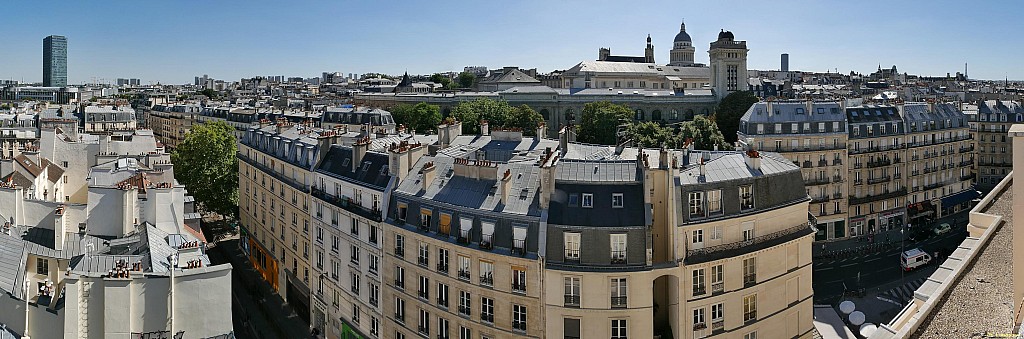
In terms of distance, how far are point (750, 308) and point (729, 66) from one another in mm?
88169

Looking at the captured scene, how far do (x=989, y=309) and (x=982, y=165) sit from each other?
219ft

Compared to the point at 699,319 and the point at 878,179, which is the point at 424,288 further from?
the point at 878,179

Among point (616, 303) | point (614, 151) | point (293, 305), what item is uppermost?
point (614, 151)

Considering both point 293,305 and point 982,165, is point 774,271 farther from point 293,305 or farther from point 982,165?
point 982,165

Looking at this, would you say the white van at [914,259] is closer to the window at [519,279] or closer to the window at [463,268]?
the window at [519,279]

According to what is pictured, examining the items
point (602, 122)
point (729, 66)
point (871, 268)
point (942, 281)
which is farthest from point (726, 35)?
point (942, 281)

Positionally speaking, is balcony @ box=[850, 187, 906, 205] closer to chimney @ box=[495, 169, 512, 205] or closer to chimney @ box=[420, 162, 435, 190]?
chimney @ box=[420, 162, 435, 190]

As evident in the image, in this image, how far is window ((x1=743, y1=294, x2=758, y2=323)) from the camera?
2556cm

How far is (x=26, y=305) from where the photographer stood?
1639 cm

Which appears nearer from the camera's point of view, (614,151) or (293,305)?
(614,151)

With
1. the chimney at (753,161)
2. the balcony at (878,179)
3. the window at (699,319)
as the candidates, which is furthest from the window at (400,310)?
the balcony at (878,179)

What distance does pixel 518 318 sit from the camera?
82.1 ft

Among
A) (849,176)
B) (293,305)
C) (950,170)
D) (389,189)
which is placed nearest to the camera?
(389,189)

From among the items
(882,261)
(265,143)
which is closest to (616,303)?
(265,143)
